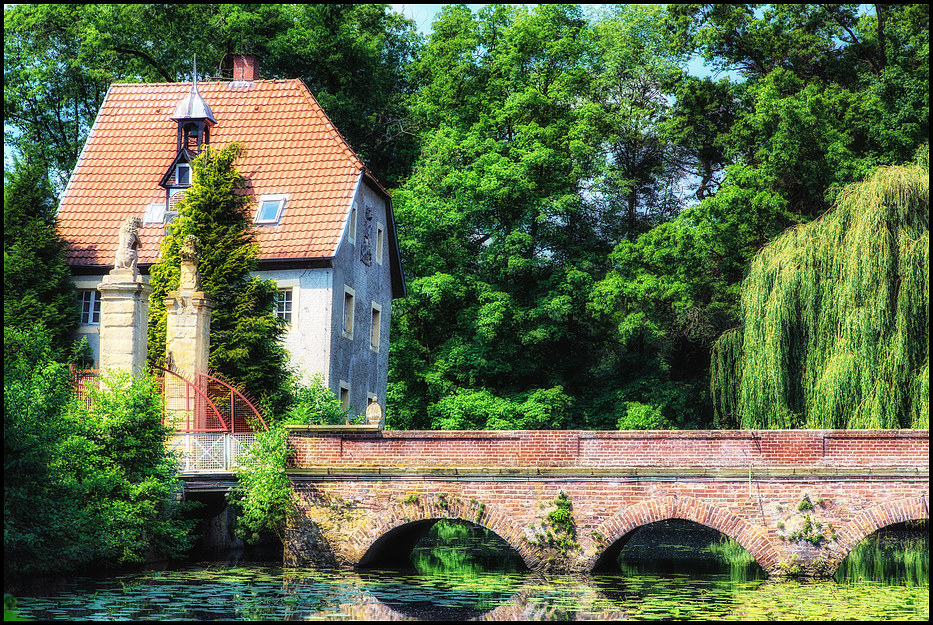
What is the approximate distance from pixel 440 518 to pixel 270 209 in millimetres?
10461

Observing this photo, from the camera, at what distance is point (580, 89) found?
31969 mm

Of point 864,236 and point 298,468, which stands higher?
point 864,236

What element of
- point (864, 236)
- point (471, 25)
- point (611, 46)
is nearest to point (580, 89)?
point (611, 46)

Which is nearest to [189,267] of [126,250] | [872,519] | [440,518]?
[126,250]

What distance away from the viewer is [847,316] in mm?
21938

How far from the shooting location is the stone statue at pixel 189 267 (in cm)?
2061

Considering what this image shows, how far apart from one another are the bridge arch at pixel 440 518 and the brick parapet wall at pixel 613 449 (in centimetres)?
62

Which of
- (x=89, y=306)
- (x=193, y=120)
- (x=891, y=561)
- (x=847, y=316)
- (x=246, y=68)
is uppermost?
(x=246, y=68)

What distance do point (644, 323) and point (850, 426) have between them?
825 centimetres

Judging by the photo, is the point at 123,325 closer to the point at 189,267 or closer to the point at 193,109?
the point at 189,267

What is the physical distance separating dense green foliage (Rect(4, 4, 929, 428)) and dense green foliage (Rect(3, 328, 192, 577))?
13.3 m

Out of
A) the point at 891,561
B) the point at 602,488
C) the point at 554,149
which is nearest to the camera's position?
the point at 602,488


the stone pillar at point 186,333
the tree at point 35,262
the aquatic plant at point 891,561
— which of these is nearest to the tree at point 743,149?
the aquatic plant at point 891,561

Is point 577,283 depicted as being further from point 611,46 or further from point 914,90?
point 914,90
